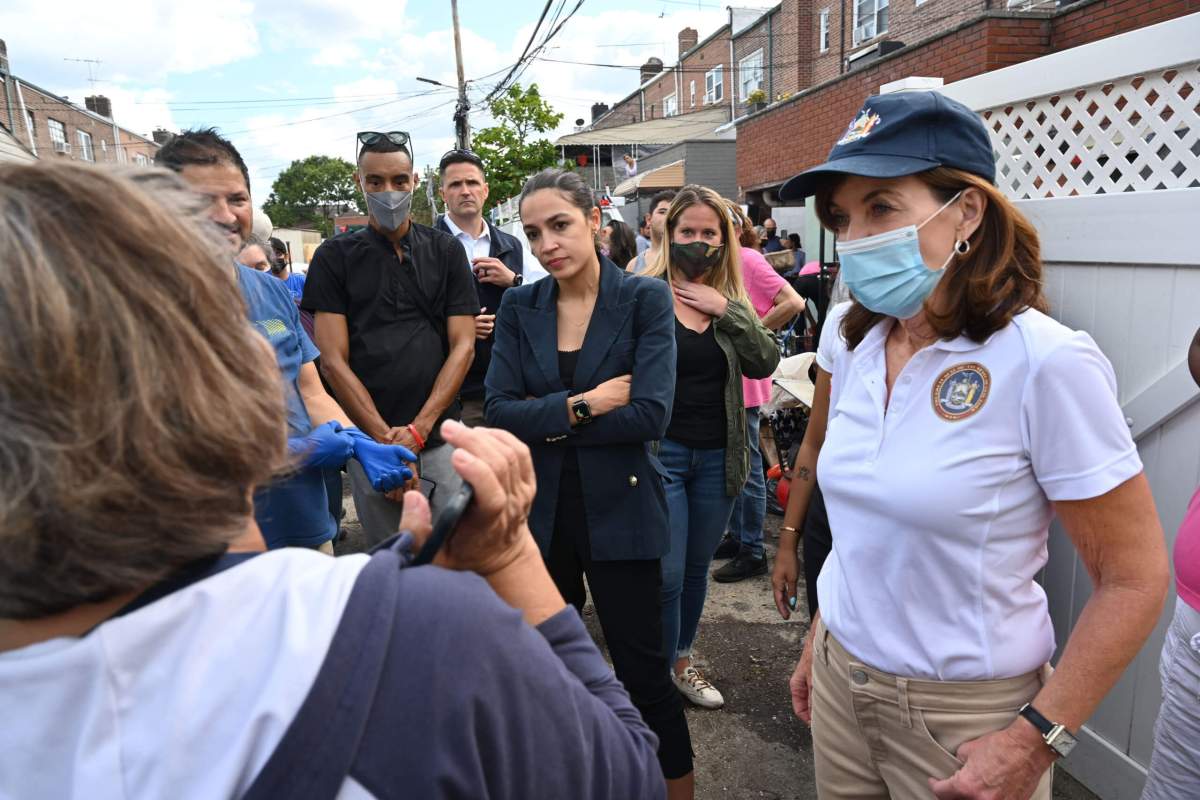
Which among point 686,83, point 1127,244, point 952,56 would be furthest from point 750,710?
point 686,83

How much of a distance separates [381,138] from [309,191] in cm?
9091

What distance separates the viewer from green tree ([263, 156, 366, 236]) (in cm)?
8425

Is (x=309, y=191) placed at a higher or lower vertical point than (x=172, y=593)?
higher

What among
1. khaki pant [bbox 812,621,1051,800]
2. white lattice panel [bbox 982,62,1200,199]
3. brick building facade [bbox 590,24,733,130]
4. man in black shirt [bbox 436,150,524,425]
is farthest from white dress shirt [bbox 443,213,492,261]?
brick building facade [bbox 590,24,733,130]

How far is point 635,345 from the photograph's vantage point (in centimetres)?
253

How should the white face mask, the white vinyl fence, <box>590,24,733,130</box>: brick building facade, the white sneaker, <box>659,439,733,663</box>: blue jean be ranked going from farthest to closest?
1. <box>590,24,733,130</box>: brick building facade
2. the white face mask
3. the white sneaker
4. <box>659,439,733,663</box>: blue jean
5. the white vinyl fence

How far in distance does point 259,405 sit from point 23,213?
0.84ft

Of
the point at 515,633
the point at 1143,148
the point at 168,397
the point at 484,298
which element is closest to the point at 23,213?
the point at 168,397

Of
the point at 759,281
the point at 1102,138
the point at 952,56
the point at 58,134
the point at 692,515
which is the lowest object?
the point at 692,515

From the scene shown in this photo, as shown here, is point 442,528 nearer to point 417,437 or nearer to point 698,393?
point 698,393

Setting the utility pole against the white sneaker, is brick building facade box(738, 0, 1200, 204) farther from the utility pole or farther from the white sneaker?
the utility pole

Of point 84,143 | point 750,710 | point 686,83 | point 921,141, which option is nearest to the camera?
point 921,141

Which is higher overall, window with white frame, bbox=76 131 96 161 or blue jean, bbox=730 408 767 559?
window with white frame, bbox=76 131 96 161

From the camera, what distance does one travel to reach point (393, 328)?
132 inches
